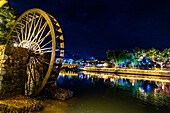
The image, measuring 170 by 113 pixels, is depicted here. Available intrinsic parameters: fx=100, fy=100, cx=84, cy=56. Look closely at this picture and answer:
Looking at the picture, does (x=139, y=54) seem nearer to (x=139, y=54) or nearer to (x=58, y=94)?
(x=139, y=54)

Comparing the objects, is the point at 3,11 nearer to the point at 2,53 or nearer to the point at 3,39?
the point at 3,39

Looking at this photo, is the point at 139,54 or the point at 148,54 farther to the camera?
the point at 139,54

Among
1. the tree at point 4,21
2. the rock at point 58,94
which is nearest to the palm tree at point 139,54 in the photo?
the rock at point 58,94

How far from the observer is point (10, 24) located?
1134cm

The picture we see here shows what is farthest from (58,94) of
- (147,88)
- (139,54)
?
(139,54)

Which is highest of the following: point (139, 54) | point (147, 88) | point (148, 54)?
point (139, 54)

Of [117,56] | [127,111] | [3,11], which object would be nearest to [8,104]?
[127,111]

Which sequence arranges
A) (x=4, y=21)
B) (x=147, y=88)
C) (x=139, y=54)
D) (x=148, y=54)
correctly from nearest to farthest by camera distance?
1. (x=147, y=88)
2. (x=4, y=21)
3. (x=148, y=54)
4. (x=139, y=54)

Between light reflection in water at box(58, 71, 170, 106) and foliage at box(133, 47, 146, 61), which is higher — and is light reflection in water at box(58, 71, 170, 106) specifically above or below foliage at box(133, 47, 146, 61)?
below

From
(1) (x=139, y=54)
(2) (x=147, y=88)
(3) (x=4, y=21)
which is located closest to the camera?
(2) (x=147, y=88)

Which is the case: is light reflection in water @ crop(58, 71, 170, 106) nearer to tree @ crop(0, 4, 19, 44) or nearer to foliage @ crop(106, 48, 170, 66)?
tree @ crop(0, 4, 19, 44)

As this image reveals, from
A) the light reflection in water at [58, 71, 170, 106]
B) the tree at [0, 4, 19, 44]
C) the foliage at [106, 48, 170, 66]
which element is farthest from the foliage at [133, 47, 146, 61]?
the tree at [0, 4, 19, 44]

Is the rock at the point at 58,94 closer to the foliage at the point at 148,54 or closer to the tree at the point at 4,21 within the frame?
the tree at the point at 4,21

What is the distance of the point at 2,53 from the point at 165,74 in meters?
26.2
